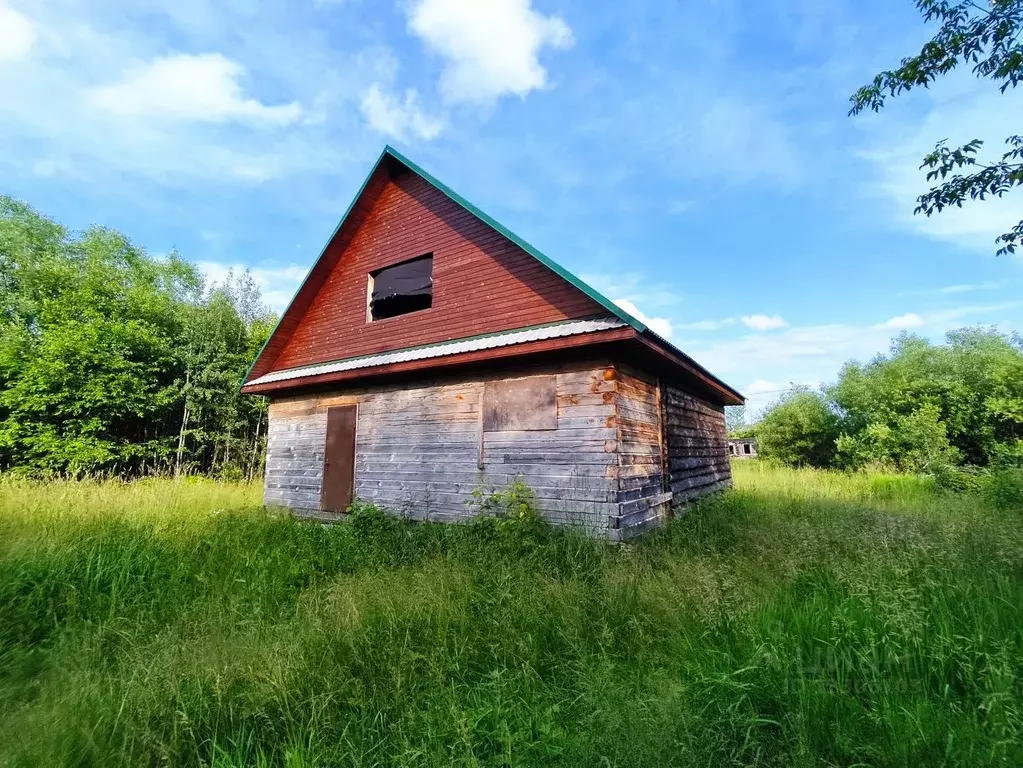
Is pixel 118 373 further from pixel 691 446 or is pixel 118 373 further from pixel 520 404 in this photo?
pixel 691 446

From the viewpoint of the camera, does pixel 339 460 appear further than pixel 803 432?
No

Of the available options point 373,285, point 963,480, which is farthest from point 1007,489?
point 373,285

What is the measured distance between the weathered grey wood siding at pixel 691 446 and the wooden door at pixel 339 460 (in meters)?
6.20

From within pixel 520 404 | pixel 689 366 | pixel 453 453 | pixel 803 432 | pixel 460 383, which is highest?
pixel 689 366

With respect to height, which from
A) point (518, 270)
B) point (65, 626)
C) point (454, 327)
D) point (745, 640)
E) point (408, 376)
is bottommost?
point (65, 626)

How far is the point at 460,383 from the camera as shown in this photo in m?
7.61

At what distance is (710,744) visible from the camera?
6.98 ft

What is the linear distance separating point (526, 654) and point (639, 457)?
4080 millimetres

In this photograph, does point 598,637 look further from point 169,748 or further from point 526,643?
point 169,748

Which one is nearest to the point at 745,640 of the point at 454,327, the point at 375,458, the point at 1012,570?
the point at 1012,570

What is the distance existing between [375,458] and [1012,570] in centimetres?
846

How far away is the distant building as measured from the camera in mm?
25642

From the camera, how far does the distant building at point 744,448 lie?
25642 millimetres

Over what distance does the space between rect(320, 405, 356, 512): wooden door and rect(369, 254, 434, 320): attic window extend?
231 cm
